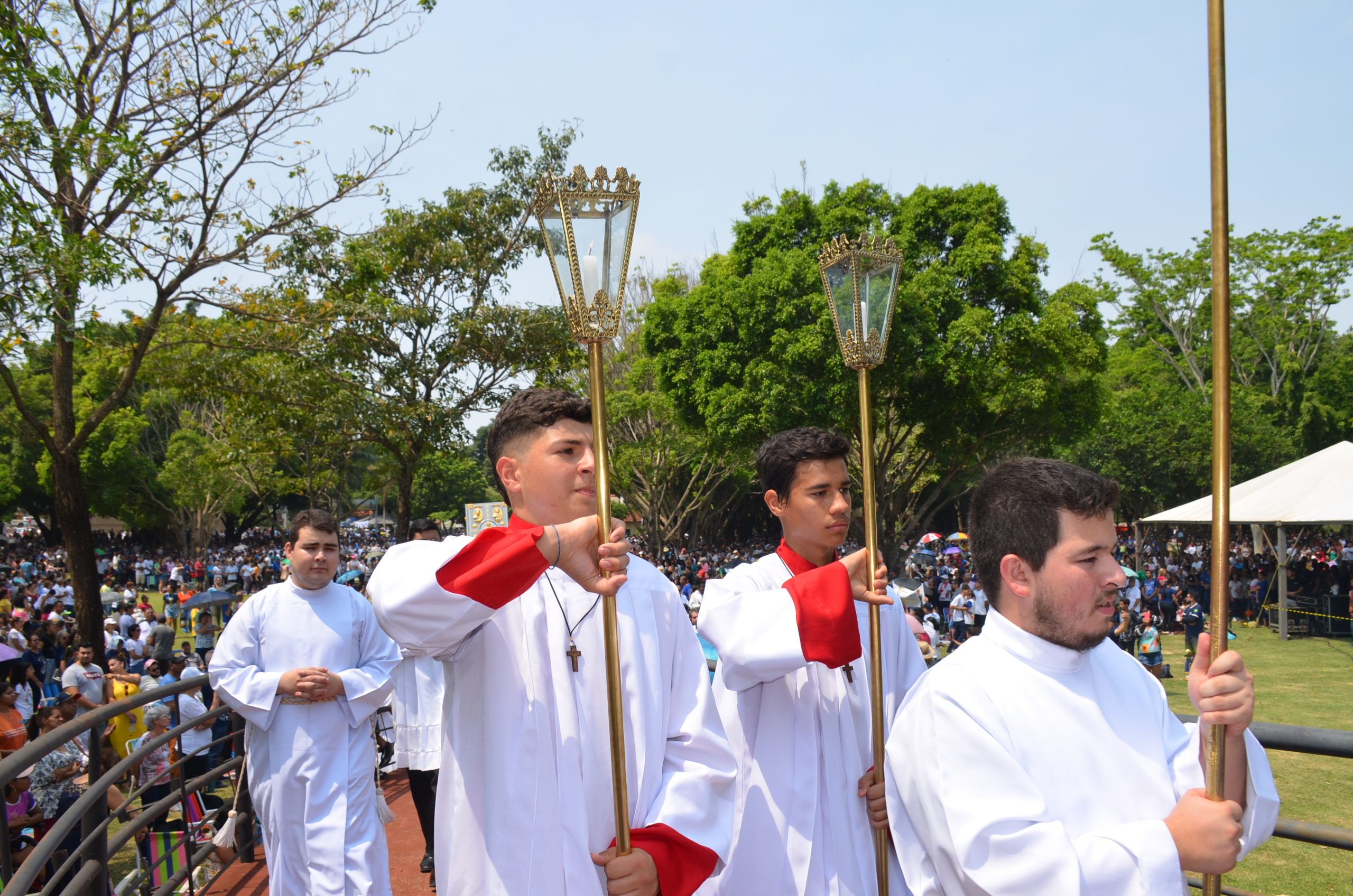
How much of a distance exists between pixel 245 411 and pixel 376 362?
242 cm

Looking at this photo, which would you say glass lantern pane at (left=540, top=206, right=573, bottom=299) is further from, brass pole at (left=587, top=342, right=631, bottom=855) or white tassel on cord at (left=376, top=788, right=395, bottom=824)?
white tassel on cord at (left=376, top=788, right=395, bottom=824)

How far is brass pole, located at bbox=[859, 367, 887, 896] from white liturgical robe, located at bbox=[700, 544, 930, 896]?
0.16 ft

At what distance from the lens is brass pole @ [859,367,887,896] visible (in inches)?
134

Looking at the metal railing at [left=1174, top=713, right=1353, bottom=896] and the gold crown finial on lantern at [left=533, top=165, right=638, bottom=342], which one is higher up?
the gold crown finial on lantern at [left=533, top=165, right=638, bottom=342]

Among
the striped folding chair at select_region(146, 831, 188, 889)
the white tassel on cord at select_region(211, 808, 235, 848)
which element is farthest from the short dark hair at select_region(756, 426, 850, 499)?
the white tassel on cord at select_region(211, 808, 235, 848)

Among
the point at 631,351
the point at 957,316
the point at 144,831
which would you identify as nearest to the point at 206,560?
the point at 631,351

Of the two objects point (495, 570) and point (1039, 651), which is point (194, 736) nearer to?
point (495, 570)

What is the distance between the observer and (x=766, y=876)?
3379 millimetres

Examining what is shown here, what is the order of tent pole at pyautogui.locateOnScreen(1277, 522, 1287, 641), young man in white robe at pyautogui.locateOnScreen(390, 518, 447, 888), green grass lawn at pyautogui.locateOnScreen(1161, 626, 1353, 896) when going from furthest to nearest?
tent pole at pyautogui.locateOnScreen(1277, 522, 1287, 641), green grass lawn at pyautogui.locateOnScreen(1161, 626, 1353, 896), young man in white robe at pyautogui.locateOnScreen(390, 518, 447, 888)

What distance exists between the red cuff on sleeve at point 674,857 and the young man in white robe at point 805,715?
65 cm

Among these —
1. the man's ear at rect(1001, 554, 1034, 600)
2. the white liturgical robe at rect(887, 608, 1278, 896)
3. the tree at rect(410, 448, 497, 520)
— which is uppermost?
the man's ear at rect(1001, 554, 1034, 600)

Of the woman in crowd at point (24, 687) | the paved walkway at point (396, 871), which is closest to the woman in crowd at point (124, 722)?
the woman in crowd at point (24, 687)

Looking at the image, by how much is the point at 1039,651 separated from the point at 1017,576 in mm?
176

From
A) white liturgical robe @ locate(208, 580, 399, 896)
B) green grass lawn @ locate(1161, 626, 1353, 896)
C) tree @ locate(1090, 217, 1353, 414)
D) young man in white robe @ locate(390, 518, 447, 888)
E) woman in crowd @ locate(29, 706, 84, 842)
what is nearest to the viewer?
white liturgical robe @ locate(208, 580, 399, 896)
